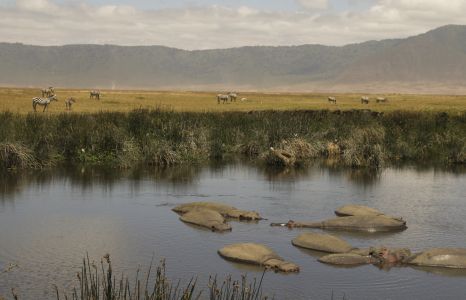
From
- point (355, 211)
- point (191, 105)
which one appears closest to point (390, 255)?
point (355, 211)

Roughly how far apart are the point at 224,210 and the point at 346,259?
4963mm

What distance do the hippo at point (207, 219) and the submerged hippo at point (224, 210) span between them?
530 mm

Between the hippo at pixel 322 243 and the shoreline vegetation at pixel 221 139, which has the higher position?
the shoreline vegetation at pixel 221 139

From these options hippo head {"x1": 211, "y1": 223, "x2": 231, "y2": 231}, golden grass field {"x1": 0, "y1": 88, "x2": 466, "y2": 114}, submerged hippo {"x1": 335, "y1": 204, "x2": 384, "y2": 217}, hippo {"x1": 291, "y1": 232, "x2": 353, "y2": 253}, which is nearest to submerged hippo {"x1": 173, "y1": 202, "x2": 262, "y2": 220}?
hippo head {"x1": 211, "y1": 223, "x2": 231, "y2": 231}

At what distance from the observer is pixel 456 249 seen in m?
14.3

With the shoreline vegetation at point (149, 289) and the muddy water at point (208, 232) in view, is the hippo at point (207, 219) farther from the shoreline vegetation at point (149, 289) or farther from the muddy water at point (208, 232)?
the shoreline vegetation at point (149, 289)

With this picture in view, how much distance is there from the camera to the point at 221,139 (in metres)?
31.5

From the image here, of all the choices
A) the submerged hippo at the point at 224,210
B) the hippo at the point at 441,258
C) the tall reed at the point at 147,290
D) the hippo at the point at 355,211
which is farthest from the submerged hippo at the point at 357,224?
the tall reed at the point at 147,290

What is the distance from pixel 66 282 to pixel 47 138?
51.1ft

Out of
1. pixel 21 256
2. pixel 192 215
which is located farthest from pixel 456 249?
pixel 21 256

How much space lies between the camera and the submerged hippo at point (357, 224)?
16.8 m

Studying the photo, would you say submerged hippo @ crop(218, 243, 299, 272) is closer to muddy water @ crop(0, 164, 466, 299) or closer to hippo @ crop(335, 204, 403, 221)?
muddy water @ crop(0, 164, 466, 299)

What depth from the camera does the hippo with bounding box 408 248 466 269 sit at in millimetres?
13836

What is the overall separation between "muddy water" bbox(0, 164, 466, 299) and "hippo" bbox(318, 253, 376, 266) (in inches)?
8.8
